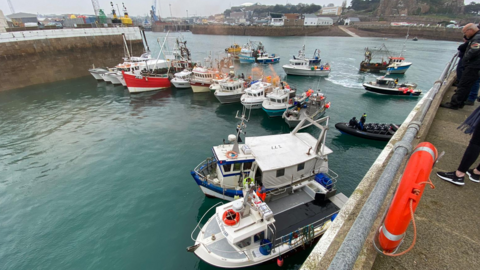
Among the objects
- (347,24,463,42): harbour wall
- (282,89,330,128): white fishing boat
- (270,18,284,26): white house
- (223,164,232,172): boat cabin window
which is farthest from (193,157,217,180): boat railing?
(270,18,284,26): white house

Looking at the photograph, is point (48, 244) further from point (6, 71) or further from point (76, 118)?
point (6, 71)

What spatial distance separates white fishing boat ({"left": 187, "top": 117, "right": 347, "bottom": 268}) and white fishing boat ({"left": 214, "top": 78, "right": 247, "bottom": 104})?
1941cm

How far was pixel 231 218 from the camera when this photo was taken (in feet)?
33.3

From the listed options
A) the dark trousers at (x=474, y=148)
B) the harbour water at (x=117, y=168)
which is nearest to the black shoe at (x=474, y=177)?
the dark trousers at (x=474, y=148)

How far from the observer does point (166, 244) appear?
13016 millimetres

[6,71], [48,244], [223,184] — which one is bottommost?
[48,244]

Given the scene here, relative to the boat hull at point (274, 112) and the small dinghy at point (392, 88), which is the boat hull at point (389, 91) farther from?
the boat hull at point (274, 112)

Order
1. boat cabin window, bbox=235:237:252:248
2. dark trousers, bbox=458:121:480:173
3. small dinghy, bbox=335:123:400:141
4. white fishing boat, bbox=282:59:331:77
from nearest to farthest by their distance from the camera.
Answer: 1. dark trousers, bbox=458:121:480:173
2. boat cabin window, bbox=235:237:252:248
3. small dinghy, bbox=335:123:400:141
4. white fishing boat, bbox=282:59:331:77

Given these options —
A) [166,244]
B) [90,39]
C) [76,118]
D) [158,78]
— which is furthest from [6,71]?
[166,244]

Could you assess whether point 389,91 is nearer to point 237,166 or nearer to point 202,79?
point 202,79

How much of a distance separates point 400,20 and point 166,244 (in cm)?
19744

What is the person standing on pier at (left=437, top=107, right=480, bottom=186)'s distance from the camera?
414 cm

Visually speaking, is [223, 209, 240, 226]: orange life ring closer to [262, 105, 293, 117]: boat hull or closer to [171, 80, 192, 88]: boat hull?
[262, 105, 293, 117]: boat hull

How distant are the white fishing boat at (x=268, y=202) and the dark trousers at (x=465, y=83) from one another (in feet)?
20.3
